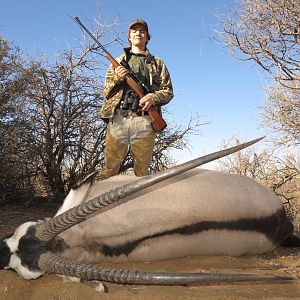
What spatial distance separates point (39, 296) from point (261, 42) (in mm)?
7156

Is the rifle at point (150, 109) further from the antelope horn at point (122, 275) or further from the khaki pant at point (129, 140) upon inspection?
the antelope horn at point (122, 275)

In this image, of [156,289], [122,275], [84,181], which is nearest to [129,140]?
[84,181]

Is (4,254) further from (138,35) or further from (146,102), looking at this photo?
(138,35)

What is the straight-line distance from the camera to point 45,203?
6.81 m

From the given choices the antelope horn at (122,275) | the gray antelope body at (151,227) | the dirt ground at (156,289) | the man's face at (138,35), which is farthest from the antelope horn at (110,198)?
the man's face at (138,35)

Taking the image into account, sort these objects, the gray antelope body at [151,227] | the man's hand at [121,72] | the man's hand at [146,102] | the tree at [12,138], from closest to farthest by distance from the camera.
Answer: the gray antelope body at [151,227] → the man's hand at [146,102] → the man's hand at [121,72] → the tree at [12,138]

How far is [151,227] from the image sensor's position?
2.92 meters

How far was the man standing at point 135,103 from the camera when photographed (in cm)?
432

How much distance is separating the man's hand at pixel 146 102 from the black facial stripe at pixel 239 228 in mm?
1538

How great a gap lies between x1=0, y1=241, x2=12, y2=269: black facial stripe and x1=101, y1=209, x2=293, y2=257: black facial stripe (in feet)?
1.88

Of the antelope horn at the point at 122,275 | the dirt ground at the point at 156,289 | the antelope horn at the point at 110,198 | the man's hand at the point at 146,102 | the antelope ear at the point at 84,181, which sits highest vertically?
the man's hand at the point at 146,102

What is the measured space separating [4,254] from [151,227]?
3.10ft

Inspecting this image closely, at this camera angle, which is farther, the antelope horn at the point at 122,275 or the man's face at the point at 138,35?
the man's face at the point at 138,35

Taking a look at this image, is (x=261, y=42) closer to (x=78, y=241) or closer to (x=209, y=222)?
(x=209, y=222)
